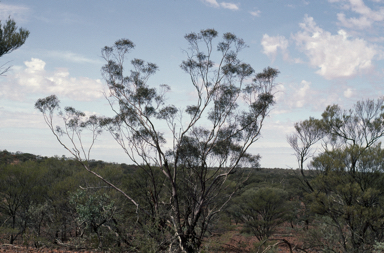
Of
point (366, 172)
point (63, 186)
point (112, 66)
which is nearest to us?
point (366, 172)

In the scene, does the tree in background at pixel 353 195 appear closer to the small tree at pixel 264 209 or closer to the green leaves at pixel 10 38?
the small tree at pixel 264 209

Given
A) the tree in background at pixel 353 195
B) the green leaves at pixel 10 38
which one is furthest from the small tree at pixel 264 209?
the green leaves at pixel 10 38

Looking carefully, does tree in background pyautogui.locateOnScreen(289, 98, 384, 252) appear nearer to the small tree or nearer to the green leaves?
the small tree

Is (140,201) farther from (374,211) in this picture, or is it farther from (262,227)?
(374,211)

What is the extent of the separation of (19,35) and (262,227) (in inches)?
946

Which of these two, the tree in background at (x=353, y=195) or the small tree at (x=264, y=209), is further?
the small tree at (x=264, y=209)

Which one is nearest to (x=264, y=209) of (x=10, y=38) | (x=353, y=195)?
(x=353, y=195)

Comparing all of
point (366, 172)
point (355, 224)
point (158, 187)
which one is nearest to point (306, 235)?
point (355, 224)

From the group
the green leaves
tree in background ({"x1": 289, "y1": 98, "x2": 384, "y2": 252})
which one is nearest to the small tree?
tree in background ({"x1": 289, "y1": 98, "x2": 384, "y2": 252})

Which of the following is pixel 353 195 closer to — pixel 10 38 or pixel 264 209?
pixel 264 209

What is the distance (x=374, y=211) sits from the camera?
50.0ft

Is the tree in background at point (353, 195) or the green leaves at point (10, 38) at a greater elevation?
the green leaves at point (10, 38)

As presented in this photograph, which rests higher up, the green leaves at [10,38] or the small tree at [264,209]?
the green leaves at [10,38]

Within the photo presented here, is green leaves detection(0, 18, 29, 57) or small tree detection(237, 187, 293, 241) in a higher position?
green leaves detection(0, 18, 29, 57)
